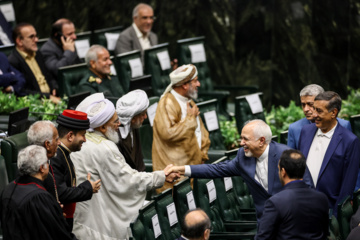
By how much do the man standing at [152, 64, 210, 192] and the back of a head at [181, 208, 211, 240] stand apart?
202 centimetres

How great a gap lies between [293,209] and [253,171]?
2.61ft

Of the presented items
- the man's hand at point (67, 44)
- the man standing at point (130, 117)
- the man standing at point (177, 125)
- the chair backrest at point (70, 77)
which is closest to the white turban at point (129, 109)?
the man standing at point (130, 117)

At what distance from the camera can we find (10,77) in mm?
7566

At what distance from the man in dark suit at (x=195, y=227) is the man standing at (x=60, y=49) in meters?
4.32

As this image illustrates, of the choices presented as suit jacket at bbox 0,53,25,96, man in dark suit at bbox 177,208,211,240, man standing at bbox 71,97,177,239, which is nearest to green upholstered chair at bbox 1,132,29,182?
man standing at bbox 71,97,177,239

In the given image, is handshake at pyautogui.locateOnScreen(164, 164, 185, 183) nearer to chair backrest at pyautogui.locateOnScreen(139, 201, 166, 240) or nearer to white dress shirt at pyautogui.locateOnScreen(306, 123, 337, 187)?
chair backrest at pyautogui.locateOnScreen(139, 201, 166, 240)

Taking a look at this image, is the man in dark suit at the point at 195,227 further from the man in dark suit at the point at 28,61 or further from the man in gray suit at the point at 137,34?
the man in gray suit at the point at 137,34

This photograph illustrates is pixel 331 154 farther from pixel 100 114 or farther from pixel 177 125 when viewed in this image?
pixel 100 114

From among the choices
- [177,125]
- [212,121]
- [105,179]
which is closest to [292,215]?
[105,179]

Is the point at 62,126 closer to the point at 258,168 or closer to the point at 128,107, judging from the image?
the point at 128,107

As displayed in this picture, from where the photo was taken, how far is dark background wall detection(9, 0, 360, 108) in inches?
393

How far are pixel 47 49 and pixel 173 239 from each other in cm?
404

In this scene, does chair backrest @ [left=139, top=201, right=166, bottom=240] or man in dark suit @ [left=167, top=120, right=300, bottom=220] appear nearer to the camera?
chair backrest @ [left=139, top=201, right=166, bottom=240]

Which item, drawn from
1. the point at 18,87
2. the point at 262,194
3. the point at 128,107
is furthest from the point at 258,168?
the point at 18,87
